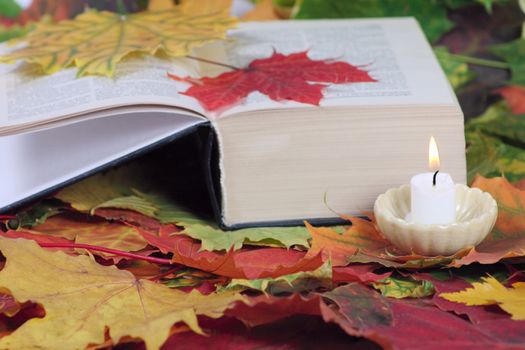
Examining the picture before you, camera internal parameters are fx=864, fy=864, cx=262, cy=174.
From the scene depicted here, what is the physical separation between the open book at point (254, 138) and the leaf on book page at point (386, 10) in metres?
0.33

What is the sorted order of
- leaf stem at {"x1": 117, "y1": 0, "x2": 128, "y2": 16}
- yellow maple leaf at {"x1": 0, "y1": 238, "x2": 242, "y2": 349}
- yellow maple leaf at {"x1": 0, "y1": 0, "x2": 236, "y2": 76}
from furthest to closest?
leaf stem at {"x1": 117, "y1": 0, "x2": 128, "y2": 16} → yellow maple leaf at {"x1": 0, "y1": 0, "x2": 236, "y2": 76} → yellow maple leaf at {"x1": 0, "y1": 238, "x2": 242, "y2": 349}

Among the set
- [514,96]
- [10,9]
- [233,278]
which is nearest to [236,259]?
[233,278]

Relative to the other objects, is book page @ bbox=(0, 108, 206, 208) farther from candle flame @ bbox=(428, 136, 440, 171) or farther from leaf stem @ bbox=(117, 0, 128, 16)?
leaf stem @ bbox=(117, 0, 128, 16)

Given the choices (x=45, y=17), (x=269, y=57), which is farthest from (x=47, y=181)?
(x=45, y=17)

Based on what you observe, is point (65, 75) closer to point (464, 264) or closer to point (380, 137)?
point (380, 137)

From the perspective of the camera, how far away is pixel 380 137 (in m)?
0.75

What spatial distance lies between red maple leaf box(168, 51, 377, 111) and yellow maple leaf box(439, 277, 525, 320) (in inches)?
8.4

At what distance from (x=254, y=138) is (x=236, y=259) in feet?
0.35

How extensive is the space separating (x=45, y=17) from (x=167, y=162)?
360 millimetres

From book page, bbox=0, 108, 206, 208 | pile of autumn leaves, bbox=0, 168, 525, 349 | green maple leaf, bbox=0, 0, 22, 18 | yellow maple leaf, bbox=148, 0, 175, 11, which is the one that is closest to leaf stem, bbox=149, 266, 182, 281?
pile of autumn leaves, bbox=0, 168, 525, 349

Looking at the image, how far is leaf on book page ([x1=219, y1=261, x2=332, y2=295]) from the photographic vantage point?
2.09 feet

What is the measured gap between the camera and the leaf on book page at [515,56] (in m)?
1.05

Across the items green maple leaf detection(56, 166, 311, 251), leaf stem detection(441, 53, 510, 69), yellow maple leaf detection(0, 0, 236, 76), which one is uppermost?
yellow maple leaf detection(0, 0, 236, 76)

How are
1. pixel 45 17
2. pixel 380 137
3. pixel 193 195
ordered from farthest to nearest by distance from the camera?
1. pixel 45 17
2. pixel 193 195
3. pixel 380 137
